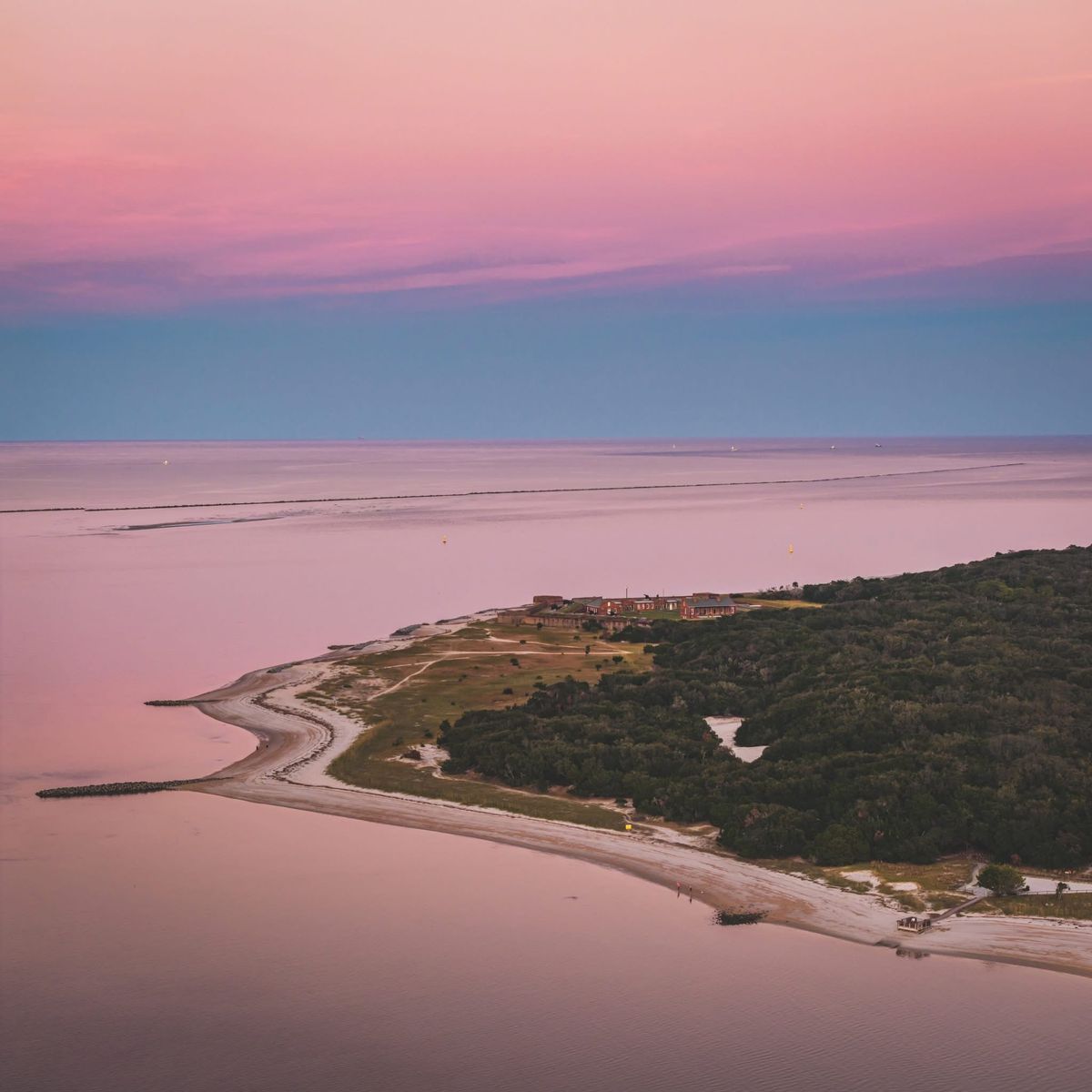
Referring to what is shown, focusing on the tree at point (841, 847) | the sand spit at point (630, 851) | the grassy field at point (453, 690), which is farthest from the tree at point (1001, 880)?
the grassy field at point (453, 690)

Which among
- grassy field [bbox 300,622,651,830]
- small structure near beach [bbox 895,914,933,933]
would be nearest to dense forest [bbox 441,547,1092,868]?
grassy field [bbox 300,622,651,830]

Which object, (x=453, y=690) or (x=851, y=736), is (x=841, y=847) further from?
(x=453, y=690)

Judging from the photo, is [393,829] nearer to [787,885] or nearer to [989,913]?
[787,885]

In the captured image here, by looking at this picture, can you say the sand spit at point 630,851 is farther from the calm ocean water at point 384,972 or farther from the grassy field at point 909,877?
the calm ocean water at point 384,972

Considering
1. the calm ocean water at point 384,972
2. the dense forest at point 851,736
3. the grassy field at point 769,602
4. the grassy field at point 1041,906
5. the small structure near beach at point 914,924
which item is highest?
the grassy field at point 769,602

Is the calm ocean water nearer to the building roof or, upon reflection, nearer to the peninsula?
the peninsula

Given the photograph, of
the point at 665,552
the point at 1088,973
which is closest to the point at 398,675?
the point at 1088,973
